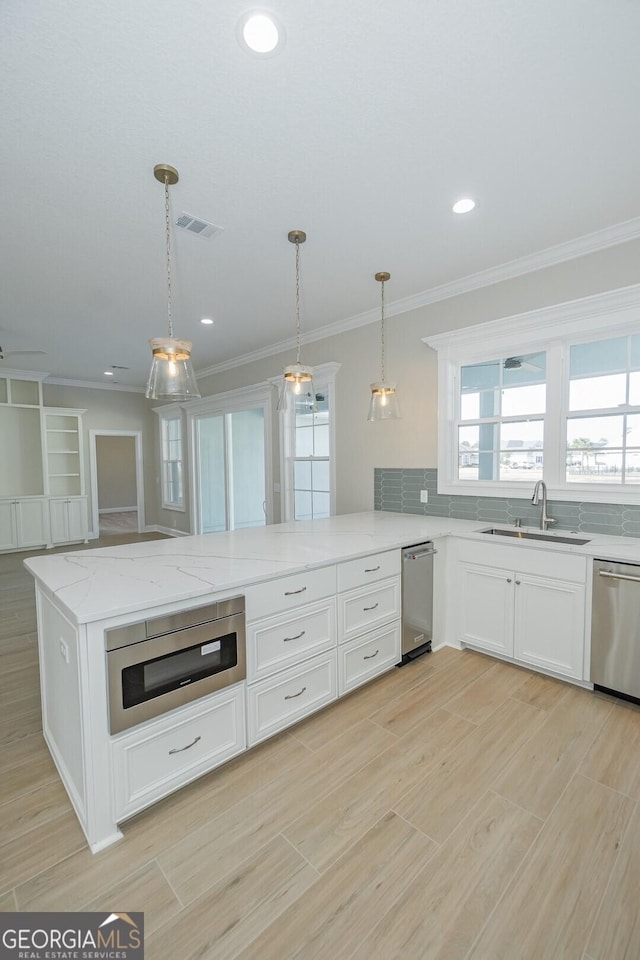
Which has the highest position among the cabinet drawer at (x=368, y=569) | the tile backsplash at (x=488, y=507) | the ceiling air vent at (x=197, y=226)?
the ceiling air vent at (x=197, y=226)

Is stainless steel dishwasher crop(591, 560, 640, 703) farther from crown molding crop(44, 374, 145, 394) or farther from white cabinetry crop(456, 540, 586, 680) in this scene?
crown molding crop(44, 374, 145, 394)

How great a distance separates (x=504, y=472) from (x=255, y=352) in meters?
3.71

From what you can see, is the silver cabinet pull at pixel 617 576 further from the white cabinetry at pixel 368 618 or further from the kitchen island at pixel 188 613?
the white cabinetry at pixel 368 618

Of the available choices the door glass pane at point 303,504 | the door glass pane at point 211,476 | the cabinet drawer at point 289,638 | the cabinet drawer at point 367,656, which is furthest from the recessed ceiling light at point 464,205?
the door glass pane at point 211,476

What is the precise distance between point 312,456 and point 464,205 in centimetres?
306

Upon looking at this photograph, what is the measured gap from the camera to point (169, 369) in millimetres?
2139

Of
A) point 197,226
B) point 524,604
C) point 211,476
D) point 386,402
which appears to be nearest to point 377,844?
point 524,604

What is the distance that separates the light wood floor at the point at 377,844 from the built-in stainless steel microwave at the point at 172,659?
0.49 meters

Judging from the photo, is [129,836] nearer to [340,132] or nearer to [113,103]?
[113,103]

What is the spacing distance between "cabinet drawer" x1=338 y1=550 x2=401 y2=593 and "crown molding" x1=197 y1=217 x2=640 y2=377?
2.31 meters

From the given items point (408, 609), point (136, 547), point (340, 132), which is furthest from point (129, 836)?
point (340, 132)

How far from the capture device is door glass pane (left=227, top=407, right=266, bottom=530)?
6.47 m

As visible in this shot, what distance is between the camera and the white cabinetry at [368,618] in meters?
2.41

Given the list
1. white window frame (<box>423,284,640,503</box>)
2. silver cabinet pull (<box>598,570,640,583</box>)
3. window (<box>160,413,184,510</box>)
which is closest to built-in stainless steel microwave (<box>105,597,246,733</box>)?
silver cabinet pull (<box>598,570,640,583</box>)
